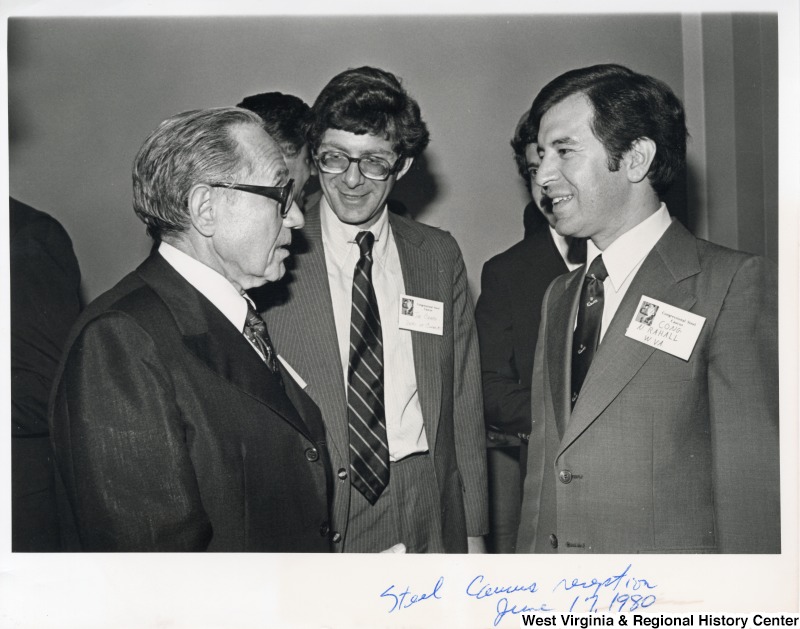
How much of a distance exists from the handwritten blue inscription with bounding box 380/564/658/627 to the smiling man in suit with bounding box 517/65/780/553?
88mm

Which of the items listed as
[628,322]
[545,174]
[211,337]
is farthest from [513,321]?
[211,337]

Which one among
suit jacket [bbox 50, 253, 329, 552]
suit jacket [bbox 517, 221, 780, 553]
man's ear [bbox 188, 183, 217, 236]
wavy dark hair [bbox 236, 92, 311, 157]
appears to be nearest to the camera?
suit jacket [bbox 50, 253, 329, 552]

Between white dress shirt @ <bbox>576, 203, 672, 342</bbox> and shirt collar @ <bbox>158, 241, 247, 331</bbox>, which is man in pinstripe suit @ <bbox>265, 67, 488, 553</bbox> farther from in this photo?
white dress shirt @ <bbox>576, 203, 672, 342</bbox>

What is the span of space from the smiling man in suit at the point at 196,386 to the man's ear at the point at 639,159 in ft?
3.06

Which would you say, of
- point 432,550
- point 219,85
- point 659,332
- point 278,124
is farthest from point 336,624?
point 219,85

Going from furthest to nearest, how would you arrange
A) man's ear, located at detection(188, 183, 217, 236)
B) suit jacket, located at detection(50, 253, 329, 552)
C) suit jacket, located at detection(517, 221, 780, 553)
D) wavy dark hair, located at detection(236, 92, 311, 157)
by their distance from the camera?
wavy dark hair, located at detection(236, 92, 311, 157) < suit jacket, located at detection(517, 221, 780, 553) < man's ear, located at detection(188, 183, 217, 236) < suit jacket, located at detection(50, 253, 329, 552)

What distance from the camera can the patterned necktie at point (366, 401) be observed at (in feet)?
7.13

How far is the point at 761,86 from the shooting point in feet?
7.29

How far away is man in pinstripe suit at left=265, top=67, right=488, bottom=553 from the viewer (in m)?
2.18

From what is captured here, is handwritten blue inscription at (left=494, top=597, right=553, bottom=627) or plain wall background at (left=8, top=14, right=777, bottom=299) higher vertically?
plain wall background at (left=8, top=14, right=777, bottom=299)

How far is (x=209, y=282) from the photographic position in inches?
78.3

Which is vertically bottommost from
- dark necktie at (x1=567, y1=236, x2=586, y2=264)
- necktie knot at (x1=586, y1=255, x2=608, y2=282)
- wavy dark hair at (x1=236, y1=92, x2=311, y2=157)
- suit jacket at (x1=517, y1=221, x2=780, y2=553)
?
suit jacket at (x1=517, y1=221, x2=780, y2=553)

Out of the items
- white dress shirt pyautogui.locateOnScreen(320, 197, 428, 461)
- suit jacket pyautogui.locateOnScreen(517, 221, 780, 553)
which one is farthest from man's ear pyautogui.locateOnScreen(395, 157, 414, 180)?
suit jacket pyautogui.locateOnScreen(517, 221, 780, 553)

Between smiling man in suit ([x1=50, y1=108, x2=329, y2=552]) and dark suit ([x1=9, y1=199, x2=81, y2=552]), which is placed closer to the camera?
smiling man in suit ([x1=50, y1=108, x2=329, y2=552])
